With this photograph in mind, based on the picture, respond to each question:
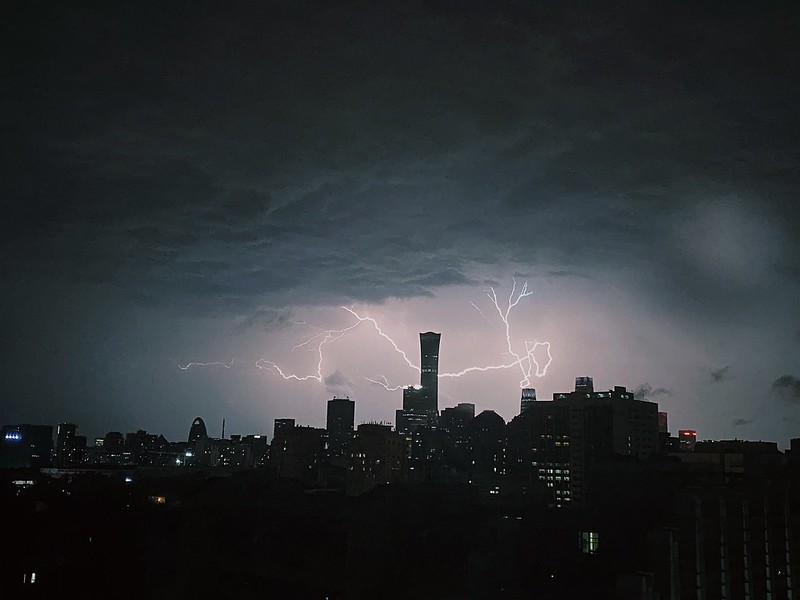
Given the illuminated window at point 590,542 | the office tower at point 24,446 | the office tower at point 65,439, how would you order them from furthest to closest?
the office tower at point 65,439 → the office tower at point 24,446 → the illuminated window at point 590,542

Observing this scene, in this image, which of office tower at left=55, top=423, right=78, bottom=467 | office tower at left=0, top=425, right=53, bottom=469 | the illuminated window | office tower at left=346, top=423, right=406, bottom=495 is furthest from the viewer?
office tower at left=55, top=423, right=78, bottom=467

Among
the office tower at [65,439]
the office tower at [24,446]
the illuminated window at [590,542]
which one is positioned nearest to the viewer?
the illuminated window at [590,542]

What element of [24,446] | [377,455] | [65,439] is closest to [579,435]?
[377,455]

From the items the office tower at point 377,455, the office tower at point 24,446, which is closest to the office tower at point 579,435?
the office tower at point 377,455

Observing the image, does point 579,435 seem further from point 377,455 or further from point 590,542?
point 590,542

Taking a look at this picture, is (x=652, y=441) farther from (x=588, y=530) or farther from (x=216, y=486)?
(x=588, y=530)

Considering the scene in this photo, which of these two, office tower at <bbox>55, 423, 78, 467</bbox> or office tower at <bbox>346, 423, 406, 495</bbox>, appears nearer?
office tower at <bbox>346, 423, 406, 495</bbox>

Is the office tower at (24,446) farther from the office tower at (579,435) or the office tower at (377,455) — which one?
the office tower at (579,435)

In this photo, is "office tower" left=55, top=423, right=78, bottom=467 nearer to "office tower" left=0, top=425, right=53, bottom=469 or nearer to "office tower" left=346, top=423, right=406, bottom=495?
"office tower" left=0, top=425, right=53, bottom=469

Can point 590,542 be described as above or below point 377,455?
above

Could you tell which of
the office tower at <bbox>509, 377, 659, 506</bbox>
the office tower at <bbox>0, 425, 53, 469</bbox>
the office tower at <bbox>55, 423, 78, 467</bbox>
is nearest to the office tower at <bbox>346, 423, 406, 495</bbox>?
the office tower at <bbox>509, 377, 659, 506</bbox>

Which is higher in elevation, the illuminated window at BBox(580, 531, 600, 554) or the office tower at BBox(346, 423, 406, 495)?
the illuminated window at BBox(580, 531, 600, 554)
